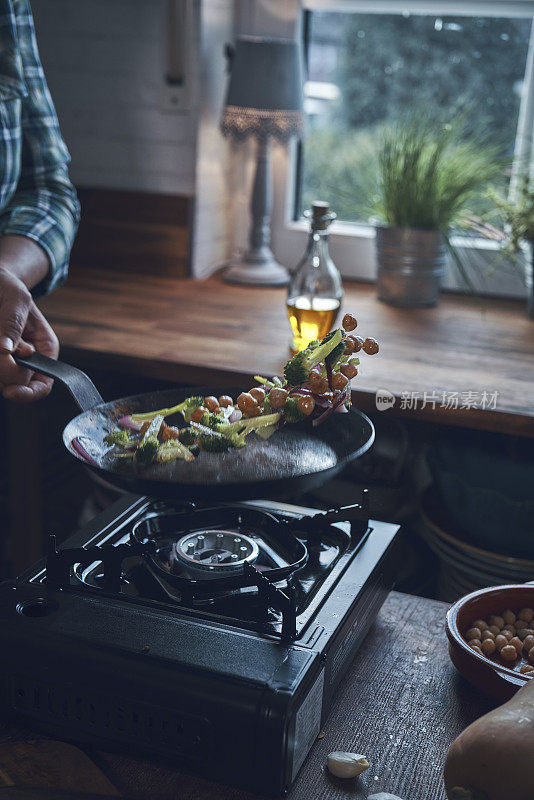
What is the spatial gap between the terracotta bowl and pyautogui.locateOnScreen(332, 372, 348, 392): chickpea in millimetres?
286

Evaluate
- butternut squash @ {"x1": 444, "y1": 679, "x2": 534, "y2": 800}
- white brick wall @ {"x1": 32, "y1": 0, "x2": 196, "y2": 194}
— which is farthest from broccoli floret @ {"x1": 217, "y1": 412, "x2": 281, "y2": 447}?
white brick wall @ {"x1": 32, "y1": 0, "x2": 196, "y2": 194}

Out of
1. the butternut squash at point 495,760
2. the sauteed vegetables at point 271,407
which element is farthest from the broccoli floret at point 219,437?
the butternut squash at point 495,760

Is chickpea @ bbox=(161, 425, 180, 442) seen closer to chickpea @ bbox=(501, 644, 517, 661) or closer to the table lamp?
chickpea @ bbox=(501, 644, 517, 661)

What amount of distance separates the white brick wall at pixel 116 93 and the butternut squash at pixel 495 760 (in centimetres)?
185

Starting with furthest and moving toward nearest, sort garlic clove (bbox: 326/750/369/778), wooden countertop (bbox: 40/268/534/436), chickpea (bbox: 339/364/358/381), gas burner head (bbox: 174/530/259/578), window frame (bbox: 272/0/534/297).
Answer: window frame (bbox: 272/0/534/297), wooden countertop (bbox: 40/268/534/436), chickpea (bbox: 339/364/358/381), gas burner head (bbox: 174/530/259/578), garlic clove (bbox: 326/750/369/778)

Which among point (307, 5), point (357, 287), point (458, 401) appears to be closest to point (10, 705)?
point (458, 401)

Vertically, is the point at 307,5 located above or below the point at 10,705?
above

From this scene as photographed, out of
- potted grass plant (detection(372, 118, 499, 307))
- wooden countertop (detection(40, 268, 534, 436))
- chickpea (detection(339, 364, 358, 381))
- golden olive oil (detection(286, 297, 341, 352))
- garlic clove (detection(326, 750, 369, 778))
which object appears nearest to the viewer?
garlic clove (detection(326, 750, 369, 778))

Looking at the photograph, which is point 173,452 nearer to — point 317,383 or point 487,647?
point 317,383

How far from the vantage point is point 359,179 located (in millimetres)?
2443

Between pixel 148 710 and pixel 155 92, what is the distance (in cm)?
189

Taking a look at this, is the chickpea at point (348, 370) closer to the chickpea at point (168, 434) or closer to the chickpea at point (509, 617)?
the chickpea at point (168, 434)

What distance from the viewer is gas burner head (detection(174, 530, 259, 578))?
3.09 feet

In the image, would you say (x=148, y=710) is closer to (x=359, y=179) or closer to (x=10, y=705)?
(x=10, y=705)
